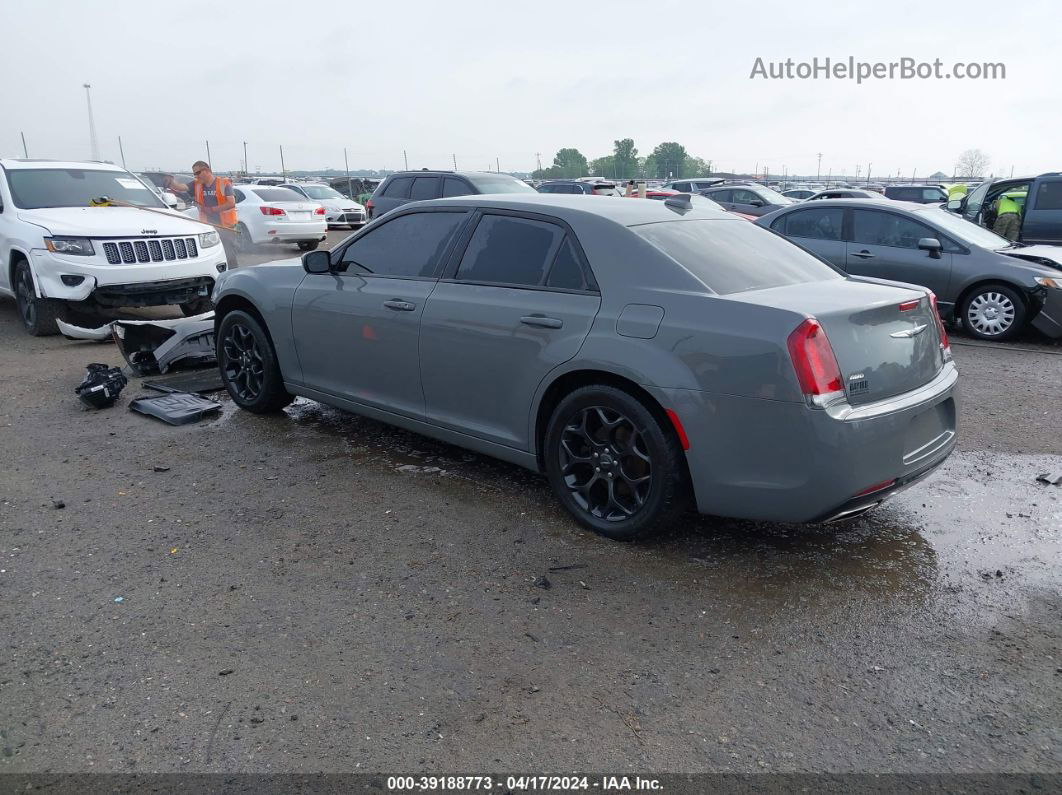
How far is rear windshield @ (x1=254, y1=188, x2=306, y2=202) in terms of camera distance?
17.4 m

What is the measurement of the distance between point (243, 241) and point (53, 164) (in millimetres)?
7773

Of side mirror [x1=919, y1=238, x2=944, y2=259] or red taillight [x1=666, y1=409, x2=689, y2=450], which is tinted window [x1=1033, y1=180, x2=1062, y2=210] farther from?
Result: red taillight [x1=666, y1=409, x2=689, y2=450]

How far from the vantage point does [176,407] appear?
19.7 ft

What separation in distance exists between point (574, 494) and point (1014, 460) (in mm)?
2968

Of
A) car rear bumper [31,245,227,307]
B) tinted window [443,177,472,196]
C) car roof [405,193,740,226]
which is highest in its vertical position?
tinted window [443,177,472,196]

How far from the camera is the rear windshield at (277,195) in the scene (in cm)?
1744

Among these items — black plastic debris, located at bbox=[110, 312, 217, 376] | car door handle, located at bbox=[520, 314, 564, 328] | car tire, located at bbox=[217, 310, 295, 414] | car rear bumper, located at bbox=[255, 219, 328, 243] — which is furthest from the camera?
car rear bumper, located at bbox=[255, 219, 328, 243]

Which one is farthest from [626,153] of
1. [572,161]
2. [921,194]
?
[921,194]

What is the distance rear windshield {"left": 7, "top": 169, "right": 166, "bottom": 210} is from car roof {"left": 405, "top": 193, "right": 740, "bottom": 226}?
6.49 m

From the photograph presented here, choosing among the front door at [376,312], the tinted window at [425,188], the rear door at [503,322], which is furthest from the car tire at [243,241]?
the rear door at [503,322]

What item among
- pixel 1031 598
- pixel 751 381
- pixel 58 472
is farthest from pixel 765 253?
pixel 58 472

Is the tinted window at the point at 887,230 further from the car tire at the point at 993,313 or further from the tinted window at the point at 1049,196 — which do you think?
the tinted window at the point at 1049,196

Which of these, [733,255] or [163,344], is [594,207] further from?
[163,344]

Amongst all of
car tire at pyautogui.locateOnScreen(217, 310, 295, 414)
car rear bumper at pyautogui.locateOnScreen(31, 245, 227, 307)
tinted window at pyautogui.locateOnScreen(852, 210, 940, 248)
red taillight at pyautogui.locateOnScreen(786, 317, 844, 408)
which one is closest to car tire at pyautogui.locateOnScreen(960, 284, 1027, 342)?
tinted window at pyautogui.locateOnScreen(852, 210, 940, 248)
